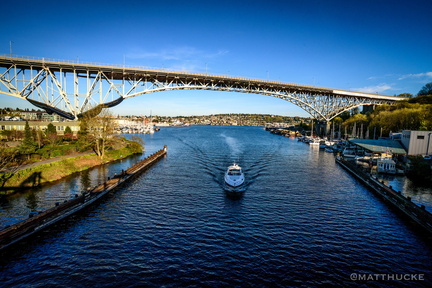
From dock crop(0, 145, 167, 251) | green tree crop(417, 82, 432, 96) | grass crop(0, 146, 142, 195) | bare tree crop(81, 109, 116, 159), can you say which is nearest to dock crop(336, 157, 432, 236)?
dock crop(0, 145, 167, 251)

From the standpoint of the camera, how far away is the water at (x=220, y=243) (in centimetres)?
1314

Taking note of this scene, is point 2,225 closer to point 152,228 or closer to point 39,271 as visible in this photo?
point 39,271

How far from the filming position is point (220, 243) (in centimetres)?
1661

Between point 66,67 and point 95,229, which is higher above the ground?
point 66,67

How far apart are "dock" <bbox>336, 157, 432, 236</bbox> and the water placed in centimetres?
89

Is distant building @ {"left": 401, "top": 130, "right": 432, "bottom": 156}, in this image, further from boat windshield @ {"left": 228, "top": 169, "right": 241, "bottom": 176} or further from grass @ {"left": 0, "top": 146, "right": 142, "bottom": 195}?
grass @ {"left": 0, "top": 146, "right": 142, "bottom": 195}

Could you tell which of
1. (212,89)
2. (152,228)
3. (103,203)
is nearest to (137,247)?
(152,228)

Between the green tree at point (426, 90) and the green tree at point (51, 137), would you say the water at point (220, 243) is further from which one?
the green tree at point (426, 90)

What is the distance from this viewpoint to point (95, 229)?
18328 mm

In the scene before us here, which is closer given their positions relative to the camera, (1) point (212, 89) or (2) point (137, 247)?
(2) point (137, 247)

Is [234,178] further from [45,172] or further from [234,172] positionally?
[45,172]

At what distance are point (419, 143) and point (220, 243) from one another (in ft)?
138

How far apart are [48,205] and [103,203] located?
4.40 metres

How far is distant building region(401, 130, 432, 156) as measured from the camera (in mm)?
40906
